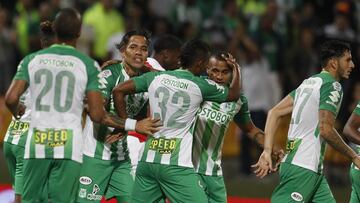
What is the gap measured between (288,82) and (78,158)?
9673 mm

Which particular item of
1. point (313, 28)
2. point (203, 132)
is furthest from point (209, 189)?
point (313, 28)

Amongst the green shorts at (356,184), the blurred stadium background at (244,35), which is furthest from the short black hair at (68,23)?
the blurred stadium background at (244,35)

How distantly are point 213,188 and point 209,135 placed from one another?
567 millimetres

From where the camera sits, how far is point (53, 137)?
10.2 metres

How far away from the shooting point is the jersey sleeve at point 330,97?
1086cm

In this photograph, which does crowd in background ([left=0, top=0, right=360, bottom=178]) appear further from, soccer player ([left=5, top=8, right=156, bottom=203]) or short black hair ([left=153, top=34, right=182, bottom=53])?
soccer player ([left=5, top=8, right=156, bottom=203])

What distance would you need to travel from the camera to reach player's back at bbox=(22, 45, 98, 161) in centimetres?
1015

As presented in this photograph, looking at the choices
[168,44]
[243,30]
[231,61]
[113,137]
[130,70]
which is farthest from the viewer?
[243,30]

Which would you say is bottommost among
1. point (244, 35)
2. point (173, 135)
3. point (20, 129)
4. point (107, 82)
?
point (20, 129)

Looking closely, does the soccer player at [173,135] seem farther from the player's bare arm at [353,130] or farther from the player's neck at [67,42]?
the player's bare arm at [353,130]

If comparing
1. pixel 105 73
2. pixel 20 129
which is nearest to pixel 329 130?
pixel 105 73

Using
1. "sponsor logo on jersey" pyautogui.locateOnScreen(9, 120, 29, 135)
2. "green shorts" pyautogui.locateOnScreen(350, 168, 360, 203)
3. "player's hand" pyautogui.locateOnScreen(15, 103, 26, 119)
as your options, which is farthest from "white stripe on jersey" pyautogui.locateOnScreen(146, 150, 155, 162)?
"green shorts" pyautogui.locateOnScreen(350, 168, 360, 203)

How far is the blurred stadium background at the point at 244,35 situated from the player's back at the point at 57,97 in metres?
8.07

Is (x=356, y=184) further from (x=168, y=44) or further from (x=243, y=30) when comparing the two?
(x=243, y=30)
